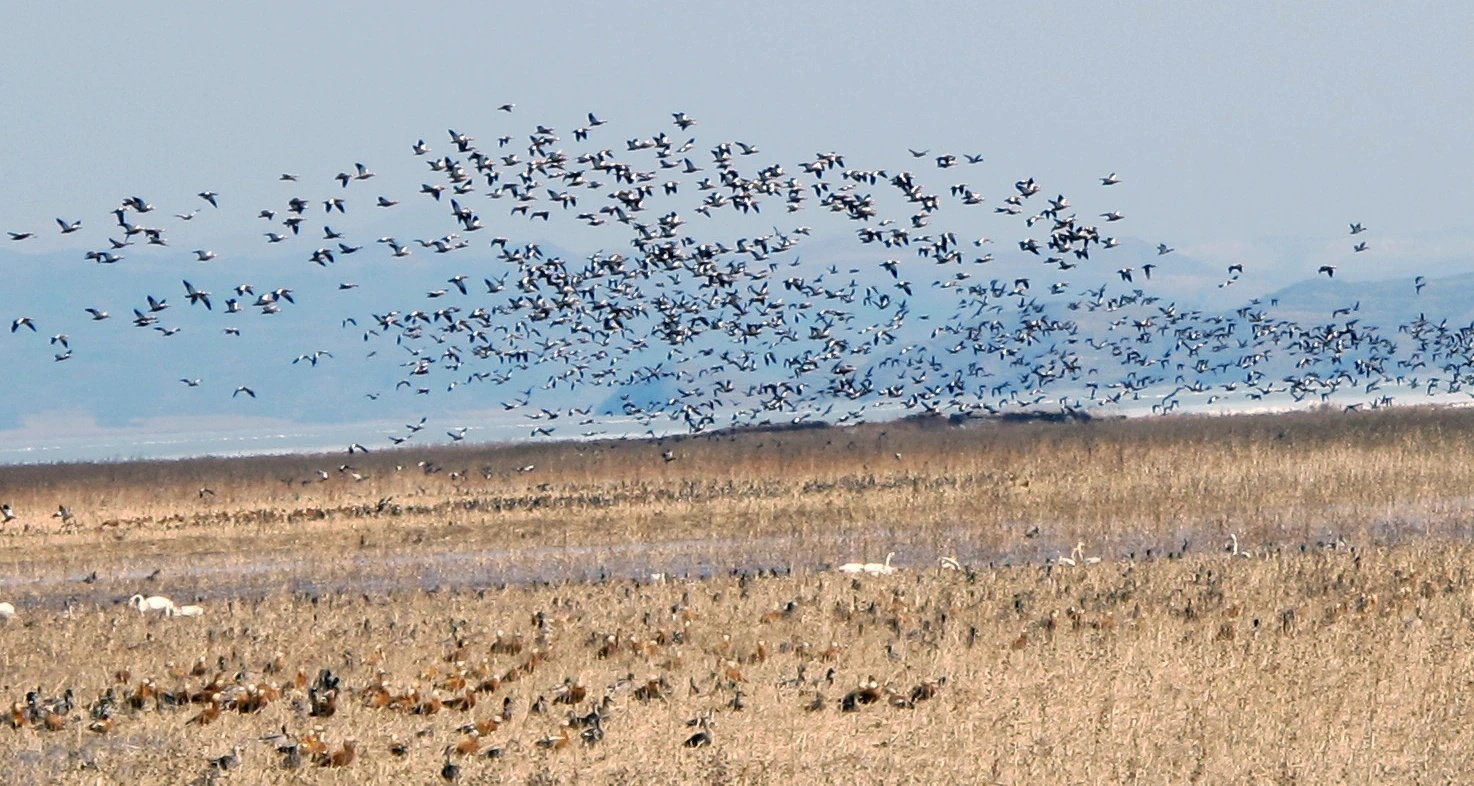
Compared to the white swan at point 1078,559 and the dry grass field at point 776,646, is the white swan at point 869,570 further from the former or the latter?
the white swan at point 1078,559

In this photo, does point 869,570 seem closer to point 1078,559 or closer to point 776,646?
point 1078,559

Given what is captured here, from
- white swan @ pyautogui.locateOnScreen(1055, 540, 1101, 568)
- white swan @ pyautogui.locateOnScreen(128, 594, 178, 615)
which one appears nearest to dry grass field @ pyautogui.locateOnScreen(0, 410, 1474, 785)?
white swan @ pyautogui.locateOnScreen(128, 594, 178, 615)

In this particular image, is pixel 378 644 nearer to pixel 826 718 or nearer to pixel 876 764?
pixel 826 718

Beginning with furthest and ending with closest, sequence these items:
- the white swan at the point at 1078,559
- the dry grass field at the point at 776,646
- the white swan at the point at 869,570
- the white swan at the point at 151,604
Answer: the white swan at the point at 1078,559
the white swan at the point at 869,570
the white swan at the point at 151,604
the dry grass field at the point at 776,646

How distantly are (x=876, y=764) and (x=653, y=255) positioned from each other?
90.4 ft

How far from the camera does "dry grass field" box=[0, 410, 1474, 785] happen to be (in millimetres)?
14242

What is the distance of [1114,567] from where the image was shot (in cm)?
2522

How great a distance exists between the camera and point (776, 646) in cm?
1894

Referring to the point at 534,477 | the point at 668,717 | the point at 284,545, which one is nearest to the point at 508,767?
the point at 668,717

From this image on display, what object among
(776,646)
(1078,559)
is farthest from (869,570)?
(776,646)

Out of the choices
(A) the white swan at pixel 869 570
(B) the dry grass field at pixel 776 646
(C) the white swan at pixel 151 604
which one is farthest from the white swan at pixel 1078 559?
(C) the white swan at pixel 151 604

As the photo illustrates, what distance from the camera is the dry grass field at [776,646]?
46.7ft

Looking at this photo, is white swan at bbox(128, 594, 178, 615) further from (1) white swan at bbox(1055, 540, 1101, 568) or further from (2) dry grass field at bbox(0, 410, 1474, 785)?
(1) white swan at bbox(1055, 540, 1101, 568)

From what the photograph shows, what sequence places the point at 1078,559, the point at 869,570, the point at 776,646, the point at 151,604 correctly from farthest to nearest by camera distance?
the point at 1078,559
the point at 869,570
the point at 151,604
the point at 776,646
